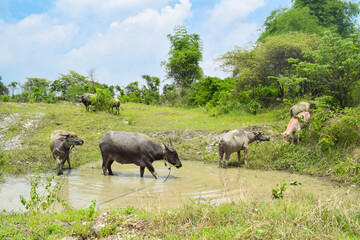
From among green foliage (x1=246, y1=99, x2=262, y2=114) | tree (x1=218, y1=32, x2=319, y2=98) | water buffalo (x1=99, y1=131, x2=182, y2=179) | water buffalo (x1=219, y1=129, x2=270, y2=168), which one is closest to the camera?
water buffalo (x1=99, y1=131, x2=182, y2=179)

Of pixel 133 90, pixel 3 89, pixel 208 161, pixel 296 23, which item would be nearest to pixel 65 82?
pixel 3 89

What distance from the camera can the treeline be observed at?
427 inches

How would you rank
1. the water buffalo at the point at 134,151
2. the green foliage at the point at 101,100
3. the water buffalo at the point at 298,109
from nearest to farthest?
the water buffalo at the point at 134,151, the water buffalo at the point at 298,109, the green foliage at the point at 101,100

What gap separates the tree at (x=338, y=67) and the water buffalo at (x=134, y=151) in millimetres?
6597

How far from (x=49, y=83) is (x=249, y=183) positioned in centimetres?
5612

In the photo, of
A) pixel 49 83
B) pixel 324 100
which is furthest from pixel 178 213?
pixel 49 83

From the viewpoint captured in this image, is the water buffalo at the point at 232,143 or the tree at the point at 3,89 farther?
the tree at the point at 3,89

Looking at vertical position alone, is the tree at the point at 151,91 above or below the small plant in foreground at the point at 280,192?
above

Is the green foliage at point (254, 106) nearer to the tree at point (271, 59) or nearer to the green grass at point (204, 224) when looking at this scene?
the tree at point (271, 59)

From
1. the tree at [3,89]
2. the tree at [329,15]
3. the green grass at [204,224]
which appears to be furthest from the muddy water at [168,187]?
the tree at [3,89]

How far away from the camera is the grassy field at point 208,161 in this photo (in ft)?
11.7

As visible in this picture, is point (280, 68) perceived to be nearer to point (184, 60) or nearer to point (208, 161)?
point (208, 161)

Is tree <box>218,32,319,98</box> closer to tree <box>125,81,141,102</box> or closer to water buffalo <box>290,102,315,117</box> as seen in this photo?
water buffalo <box>290,102,315,117</box>

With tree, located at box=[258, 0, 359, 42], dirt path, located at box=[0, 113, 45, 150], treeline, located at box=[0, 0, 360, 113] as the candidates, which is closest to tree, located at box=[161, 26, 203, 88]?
treeline, located at box=[0, 0, 360, 113]
